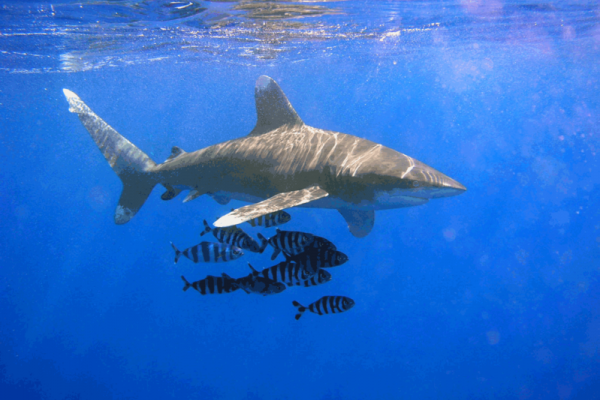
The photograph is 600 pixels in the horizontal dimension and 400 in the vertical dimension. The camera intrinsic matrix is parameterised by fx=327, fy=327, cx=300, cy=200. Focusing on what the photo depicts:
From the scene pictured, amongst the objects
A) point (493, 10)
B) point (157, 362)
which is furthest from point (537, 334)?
point (157, 362)

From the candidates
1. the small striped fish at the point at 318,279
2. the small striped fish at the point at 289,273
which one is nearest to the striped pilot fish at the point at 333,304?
the small striped fish at the point at 318,279

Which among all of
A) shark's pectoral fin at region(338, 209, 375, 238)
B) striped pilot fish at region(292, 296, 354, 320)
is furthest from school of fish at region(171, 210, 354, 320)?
shark's pectoral fin at region(338, 209, 375, 238)

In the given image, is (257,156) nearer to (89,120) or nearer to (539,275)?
(89,120)

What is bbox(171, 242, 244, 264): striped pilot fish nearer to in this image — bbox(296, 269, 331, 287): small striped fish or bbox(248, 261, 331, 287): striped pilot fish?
bbox(248, 261, 331, 287): striped pilot fish

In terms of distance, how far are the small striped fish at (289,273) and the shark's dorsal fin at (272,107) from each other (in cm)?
260

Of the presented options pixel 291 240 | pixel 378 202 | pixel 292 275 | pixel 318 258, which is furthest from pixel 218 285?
pixel 378 202

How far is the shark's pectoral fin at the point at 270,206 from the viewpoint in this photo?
3.64 m

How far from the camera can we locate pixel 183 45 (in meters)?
17.3

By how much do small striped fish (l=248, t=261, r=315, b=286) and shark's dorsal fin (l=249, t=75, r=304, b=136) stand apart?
2.60 meters

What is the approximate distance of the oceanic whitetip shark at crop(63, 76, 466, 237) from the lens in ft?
14.1

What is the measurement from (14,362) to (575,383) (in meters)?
34.1

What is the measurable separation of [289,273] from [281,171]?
5.36 feet

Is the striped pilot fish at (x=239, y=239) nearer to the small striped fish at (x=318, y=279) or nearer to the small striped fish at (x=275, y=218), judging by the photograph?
the small striped fish at (x=275, y=218)

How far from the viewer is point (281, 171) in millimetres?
5297
